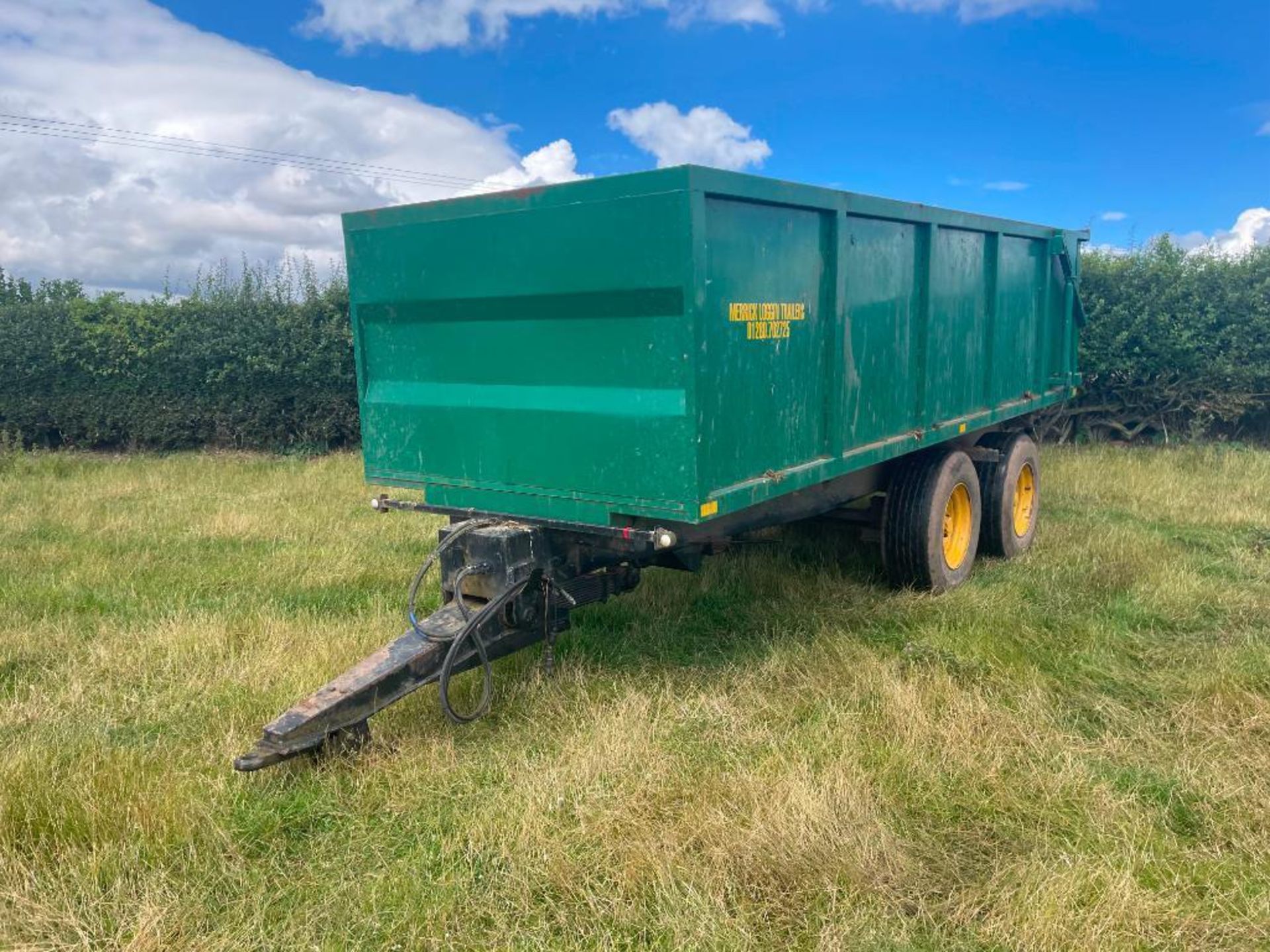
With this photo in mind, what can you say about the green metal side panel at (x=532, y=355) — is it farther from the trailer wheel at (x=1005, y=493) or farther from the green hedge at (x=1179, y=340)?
the green hedge at (x=1179, y=340)

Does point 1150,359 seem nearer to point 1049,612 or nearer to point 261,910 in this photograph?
point 1049,612

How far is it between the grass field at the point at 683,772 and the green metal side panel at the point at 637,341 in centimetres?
97

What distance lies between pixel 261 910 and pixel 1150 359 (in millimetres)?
11311

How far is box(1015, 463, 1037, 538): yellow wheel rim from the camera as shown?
715cm

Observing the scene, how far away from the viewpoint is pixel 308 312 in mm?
12633

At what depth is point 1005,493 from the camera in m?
6.53

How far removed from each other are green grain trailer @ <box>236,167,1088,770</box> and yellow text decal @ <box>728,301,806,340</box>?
11 millimetres

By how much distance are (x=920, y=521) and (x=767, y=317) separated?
2208mm

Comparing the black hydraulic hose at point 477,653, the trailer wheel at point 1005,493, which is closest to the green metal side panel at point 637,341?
the black hydraulic hose at point 477,653

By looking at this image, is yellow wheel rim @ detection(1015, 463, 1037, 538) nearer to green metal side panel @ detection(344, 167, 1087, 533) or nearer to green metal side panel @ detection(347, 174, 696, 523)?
green metal side panel @ detection(344, 167, 1087, 533)

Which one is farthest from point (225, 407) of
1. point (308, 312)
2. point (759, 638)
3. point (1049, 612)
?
point (1049, 612)

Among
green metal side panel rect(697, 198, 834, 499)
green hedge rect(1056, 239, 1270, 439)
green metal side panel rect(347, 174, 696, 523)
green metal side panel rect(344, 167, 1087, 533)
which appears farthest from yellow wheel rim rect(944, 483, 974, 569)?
green hedge rect(1056, 239, 1270, 439)

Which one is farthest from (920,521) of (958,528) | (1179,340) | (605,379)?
(1179,340)

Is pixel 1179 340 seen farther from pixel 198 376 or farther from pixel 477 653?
pixel 198 376
